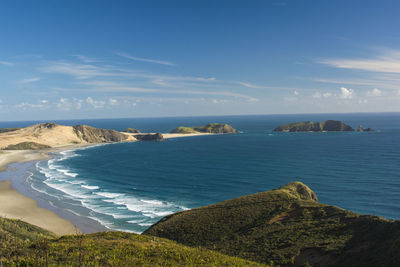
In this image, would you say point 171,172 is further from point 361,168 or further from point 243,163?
point 361,168

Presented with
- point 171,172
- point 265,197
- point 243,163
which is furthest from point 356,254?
point 243,163

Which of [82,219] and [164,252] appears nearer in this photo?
[164,252]

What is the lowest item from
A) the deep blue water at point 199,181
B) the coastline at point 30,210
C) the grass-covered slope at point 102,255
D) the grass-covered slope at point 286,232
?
the coastline at point 30,210

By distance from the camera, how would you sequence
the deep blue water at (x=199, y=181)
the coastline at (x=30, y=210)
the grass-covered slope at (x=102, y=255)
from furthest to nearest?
the deep blue water at (x=199, y=181) < the coastline at (x=30, y=210) < the grass-covered slope at (x=102, y=255)

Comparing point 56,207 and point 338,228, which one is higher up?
point 338,228

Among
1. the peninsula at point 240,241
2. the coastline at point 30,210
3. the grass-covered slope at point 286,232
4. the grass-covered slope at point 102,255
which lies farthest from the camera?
the coastline at point 30,210

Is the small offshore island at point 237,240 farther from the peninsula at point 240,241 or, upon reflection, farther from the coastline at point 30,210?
the coastline at point 30,210

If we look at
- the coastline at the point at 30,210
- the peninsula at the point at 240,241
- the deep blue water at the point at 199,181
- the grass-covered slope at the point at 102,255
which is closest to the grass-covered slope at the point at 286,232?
the peninsula at the point at 240,241

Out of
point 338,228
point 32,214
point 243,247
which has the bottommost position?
point 32,214
